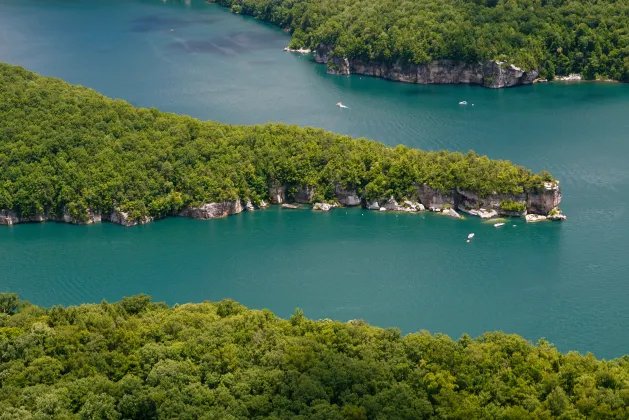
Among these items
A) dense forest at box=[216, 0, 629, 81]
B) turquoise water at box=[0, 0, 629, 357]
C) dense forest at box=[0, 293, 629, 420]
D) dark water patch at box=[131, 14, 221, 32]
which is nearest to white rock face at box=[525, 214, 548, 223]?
turquoise water at box=[0, 0, 629, 357]

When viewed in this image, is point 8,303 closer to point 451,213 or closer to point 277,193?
point 277,193

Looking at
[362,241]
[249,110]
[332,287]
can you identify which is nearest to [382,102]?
[249,110]

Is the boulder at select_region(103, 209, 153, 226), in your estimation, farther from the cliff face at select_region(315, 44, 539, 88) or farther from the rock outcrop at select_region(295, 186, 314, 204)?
the cliff face at select_region(315, 44, 539, 88)

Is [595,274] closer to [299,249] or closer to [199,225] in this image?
[299,249]

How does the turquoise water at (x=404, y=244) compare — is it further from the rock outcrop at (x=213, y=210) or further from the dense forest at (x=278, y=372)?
the dense forest at (x=278, y=372)

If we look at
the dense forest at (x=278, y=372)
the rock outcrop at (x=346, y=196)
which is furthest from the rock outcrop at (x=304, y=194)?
the dense forest at (x=278, y=372)

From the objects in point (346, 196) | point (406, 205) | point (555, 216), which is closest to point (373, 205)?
point (346, 196)
